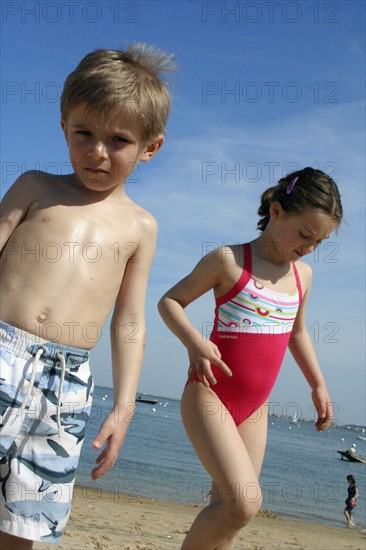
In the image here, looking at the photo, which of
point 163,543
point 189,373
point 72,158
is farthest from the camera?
point 163,543

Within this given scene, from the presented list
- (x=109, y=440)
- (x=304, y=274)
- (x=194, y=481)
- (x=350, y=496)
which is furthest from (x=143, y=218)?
(x=194, y=481)

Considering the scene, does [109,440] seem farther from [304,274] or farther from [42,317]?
[304,274]

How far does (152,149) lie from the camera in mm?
3258

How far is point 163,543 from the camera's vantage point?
9.95 meters

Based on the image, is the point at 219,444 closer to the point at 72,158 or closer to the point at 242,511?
the point at 242,511

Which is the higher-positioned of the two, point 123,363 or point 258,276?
point 258,276

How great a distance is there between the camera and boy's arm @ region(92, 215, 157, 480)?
288 centimetres

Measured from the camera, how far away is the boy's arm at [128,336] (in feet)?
9.45

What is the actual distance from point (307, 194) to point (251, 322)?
802 mm

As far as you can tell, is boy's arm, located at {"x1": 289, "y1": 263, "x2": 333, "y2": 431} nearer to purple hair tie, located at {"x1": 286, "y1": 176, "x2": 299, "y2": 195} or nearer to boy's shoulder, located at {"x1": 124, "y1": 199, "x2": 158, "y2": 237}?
purple hair tie, located at {"x1": 286, "y1": 176, "x2": 299, "y2": 195}

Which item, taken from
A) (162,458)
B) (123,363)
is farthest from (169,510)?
(162,458)

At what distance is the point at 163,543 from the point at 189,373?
21.6ft

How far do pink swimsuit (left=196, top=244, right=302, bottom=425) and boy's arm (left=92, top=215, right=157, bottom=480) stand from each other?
1104mm

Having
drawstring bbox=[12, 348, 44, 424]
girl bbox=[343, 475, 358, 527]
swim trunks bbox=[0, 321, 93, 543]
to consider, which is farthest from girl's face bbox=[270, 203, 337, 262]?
girl bbox=[343, 475, 358, 527]
